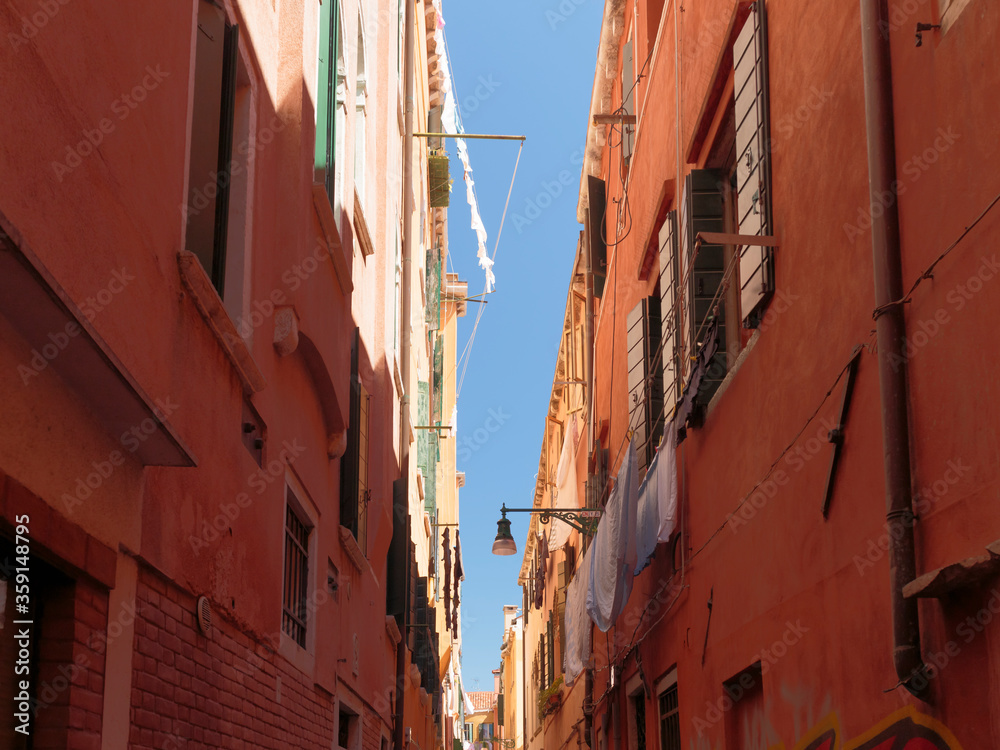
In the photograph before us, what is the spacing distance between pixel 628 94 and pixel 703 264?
6.28 meters

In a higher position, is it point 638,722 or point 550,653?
point 550,653

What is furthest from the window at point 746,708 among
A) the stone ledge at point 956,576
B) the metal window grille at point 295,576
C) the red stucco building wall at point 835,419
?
the metal window grille at point 295,576

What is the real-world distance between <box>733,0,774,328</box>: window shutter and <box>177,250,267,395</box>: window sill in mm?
3037

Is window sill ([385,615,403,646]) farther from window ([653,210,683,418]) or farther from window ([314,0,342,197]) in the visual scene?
window ([314,0,342,197])

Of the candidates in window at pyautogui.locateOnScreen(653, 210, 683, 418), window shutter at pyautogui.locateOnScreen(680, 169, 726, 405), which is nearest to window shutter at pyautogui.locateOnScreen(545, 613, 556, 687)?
window at pyautogui.locateOnScreen(653, 210, 683, 418)

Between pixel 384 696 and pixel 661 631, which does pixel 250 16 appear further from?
pixel 384 696

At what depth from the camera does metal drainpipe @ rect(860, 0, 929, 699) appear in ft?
14.4

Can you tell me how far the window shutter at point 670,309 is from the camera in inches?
388

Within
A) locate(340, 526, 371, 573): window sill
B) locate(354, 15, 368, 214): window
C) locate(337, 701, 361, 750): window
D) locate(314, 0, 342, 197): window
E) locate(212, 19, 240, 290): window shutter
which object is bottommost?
locate(337, 701, 361, 750): window

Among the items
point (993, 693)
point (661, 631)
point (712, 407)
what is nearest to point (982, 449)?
point (993, 693)

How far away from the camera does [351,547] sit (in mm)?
10859

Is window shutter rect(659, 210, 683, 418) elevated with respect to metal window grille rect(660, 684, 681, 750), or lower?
elevated

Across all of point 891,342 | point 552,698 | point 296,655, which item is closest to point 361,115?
point 296,655

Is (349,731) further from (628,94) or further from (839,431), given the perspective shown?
(628,94)
